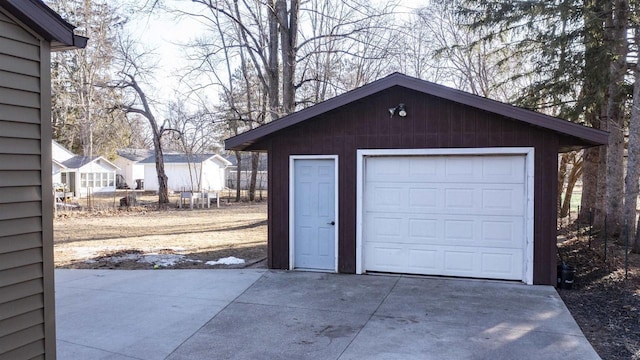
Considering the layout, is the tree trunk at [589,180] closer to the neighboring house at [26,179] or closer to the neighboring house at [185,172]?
the neighboring house at [26,179]

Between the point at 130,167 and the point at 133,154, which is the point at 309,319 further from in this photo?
the point at 133,154

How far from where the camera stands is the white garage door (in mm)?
7723

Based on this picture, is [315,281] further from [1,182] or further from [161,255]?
[1,182]

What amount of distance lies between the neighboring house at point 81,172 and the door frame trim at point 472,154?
30.9 meters


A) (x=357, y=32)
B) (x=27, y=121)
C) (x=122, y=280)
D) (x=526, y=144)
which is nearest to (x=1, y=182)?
(x=27, y=121)

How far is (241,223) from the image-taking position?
18328 mm

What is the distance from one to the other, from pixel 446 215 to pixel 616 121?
6554 mm

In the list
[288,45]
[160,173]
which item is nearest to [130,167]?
[160,173]

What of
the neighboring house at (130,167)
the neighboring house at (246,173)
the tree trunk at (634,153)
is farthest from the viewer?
the neighboring house at (130,167)

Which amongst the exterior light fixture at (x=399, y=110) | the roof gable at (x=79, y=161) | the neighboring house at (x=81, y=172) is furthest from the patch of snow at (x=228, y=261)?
the roof gable at (x=79, y=161)

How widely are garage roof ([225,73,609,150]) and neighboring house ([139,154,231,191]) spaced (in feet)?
105

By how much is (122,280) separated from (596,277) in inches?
316

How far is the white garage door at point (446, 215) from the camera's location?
7723 millimetres

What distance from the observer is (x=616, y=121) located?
11.5 m
